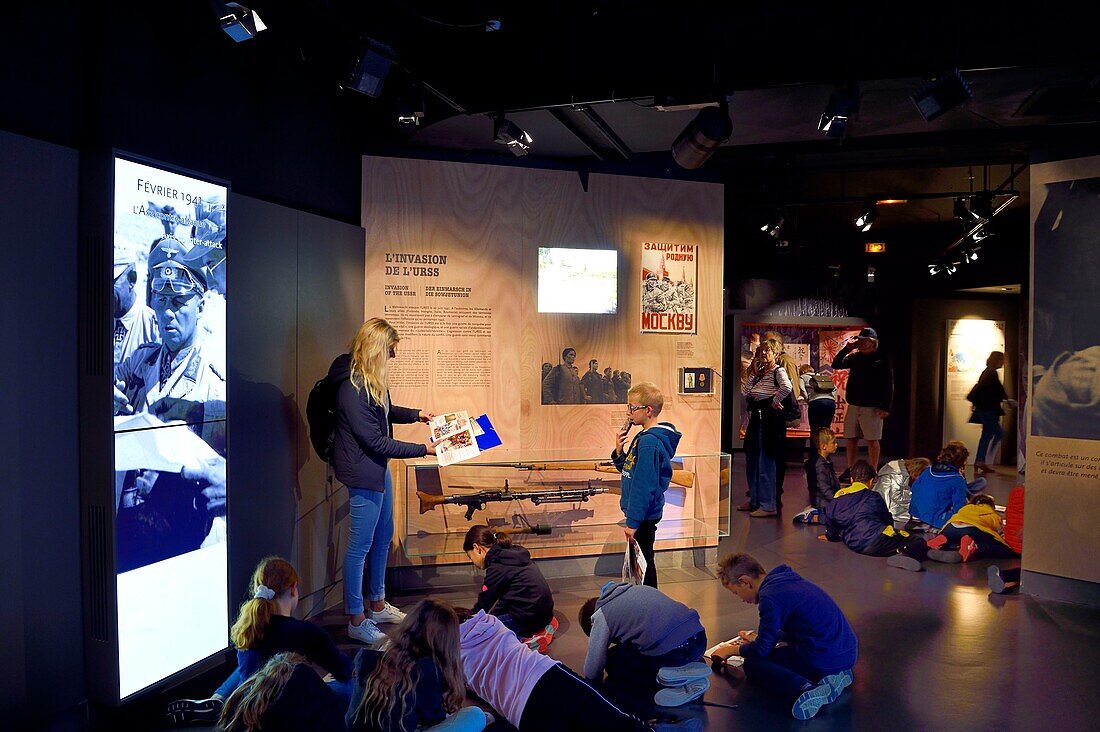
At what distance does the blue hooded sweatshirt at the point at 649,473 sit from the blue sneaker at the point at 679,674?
3.46 ft

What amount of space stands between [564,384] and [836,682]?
10.6ft

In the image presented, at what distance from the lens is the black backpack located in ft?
15.3

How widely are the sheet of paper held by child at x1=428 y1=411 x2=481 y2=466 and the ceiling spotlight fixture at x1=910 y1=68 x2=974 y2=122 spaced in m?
3.42

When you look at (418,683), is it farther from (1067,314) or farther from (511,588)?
(1067,314)

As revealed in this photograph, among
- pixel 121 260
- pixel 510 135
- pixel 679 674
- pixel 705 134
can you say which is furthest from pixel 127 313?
pixel 705 134

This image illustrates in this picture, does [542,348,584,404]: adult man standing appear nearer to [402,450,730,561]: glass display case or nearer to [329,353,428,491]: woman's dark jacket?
[402,450,730,561]: glass display case

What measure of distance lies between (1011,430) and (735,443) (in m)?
4.98

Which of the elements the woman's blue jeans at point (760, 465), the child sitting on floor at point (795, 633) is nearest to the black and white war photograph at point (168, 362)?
the child sitting on floor at point (795, 633)

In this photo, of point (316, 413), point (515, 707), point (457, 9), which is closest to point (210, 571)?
point (316, 413)

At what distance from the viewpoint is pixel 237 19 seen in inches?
135

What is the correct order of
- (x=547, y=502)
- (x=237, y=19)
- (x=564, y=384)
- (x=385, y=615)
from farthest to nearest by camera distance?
1. (x=564, y=384)
2. (x=547, y=502)
3. (x=385, y=615)
4. (x=237, y=19)

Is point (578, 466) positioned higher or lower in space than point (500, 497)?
higher

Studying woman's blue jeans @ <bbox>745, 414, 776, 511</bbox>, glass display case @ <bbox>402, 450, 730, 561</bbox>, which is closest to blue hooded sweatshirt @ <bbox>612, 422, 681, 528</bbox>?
glass display case @ <bbox>402, 450, 730, 561</bbox>

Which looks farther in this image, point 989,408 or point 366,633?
point 989,408
